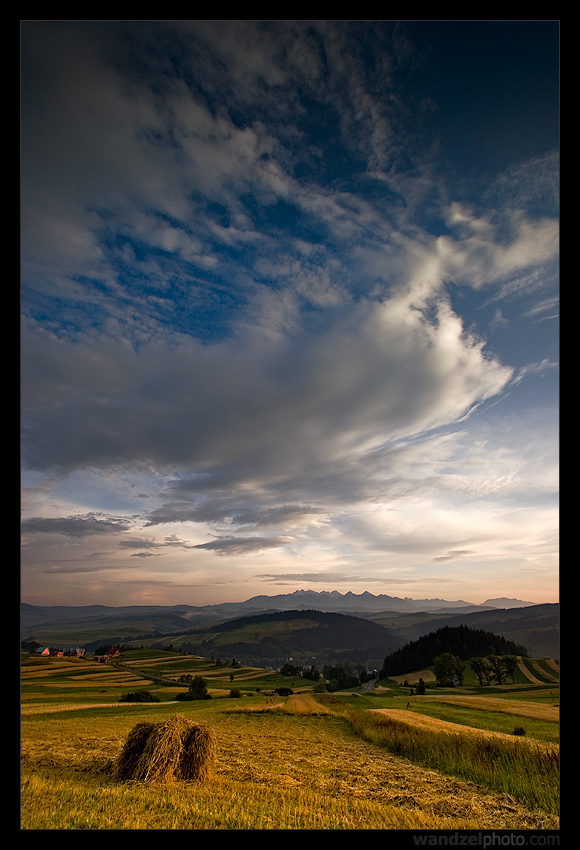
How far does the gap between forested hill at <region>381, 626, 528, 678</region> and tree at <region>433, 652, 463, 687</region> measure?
4.05 meters

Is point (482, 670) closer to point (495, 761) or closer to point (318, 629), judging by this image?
point (495, 761)

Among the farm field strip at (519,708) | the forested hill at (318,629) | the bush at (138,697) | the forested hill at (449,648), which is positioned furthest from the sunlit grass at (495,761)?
the forested hill at (318,629)

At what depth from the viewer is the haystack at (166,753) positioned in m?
8.34

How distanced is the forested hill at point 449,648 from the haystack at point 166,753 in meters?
68.5

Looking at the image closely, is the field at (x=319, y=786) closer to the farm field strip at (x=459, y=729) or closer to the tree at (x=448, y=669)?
the farm field strip at (x=459, y=729)

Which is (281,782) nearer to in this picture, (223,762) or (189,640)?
(223,762)

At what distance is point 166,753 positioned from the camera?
8.56m

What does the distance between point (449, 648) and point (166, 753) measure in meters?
71.9

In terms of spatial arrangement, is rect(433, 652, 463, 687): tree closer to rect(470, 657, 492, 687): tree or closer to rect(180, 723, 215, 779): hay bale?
rect(470, 657, 492, 687): tree

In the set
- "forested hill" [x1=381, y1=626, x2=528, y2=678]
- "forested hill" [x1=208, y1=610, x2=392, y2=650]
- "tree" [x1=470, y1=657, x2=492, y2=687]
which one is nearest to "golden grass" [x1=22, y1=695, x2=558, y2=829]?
"tree" [x1=470, y1=657, x2=492, y2=687]

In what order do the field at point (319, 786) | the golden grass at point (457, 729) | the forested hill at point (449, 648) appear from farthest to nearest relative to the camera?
the forested hill at point (449, 648), the golden grass at point (457, 729), the field at point (319, 786)
